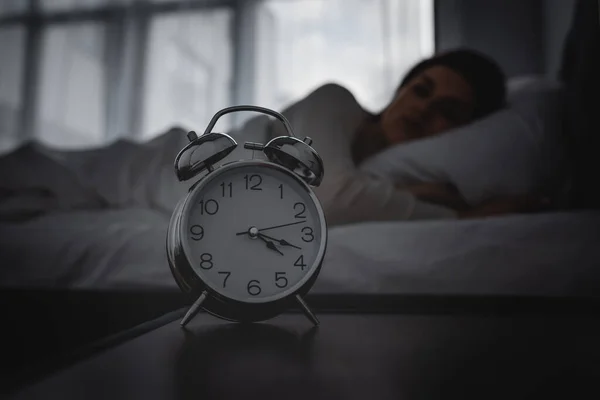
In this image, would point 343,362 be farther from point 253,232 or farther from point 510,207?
point 510,207

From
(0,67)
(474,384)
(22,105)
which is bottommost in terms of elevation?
(474,384)

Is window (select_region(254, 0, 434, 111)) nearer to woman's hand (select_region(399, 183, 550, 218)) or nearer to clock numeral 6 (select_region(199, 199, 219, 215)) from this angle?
woman's hand (select_region(399, 183, 550, 218))

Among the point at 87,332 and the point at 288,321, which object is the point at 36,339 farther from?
the point at 288,321

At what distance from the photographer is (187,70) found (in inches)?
81.4

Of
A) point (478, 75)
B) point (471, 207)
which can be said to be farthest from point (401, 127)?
point (471, 207)

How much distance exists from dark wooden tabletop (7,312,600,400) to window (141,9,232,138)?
1.60 meters

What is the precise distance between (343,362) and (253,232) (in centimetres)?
20

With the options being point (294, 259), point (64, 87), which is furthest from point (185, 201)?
point (64, 87)

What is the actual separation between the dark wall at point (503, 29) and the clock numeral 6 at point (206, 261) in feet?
5.68

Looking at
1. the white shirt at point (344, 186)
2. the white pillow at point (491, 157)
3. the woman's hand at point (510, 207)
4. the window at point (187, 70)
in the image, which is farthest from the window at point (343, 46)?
the woman's hand at point (510, 207)

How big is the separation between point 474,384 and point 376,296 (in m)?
0.41

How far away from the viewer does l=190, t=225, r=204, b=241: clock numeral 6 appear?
522mm

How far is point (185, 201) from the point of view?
520 mm

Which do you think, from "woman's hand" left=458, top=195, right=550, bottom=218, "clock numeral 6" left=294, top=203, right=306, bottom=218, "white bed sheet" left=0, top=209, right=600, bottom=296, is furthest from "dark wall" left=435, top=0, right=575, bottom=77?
"clock numeral 6" left=294, top=203, right=306, bottom=218
